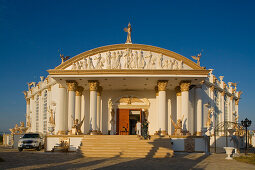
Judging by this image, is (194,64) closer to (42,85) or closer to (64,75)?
(64,75)

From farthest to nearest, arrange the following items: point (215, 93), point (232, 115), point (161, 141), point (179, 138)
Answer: point (232, 115), point (215, 93), point (179, 138), point (161, 141)

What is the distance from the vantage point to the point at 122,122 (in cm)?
2661

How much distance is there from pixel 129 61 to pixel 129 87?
396cm

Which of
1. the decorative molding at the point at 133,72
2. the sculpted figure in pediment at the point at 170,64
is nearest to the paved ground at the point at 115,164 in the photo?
the decorative molding at the point at 133,72

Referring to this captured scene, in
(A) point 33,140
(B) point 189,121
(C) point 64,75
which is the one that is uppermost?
(C) point 64,75

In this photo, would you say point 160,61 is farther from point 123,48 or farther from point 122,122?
point 122,122

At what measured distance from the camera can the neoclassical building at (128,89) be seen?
22297 millimetres

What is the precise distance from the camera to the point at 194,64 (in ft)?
76.5

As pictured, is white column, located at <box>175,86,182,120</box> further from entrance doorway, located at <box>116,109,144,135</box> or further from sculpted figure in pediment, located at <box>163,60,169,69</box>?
entrance doorway, located at <box>116,109,144,135</box>

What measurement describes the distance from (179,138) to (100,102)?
26.9 feet

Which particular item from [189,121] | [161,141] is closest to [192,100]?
[189,121]

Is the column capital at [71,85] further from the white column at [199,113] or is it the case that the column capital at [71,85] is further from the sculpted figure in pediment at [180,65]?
the white column at [199,113]

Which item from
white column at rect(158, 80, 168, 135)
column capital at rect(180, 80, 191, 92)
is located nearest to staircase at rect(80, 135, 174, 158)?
white column at rect(158, 80, 168, 135)

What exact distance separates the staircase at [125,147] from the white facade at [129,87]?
7.42 ft
